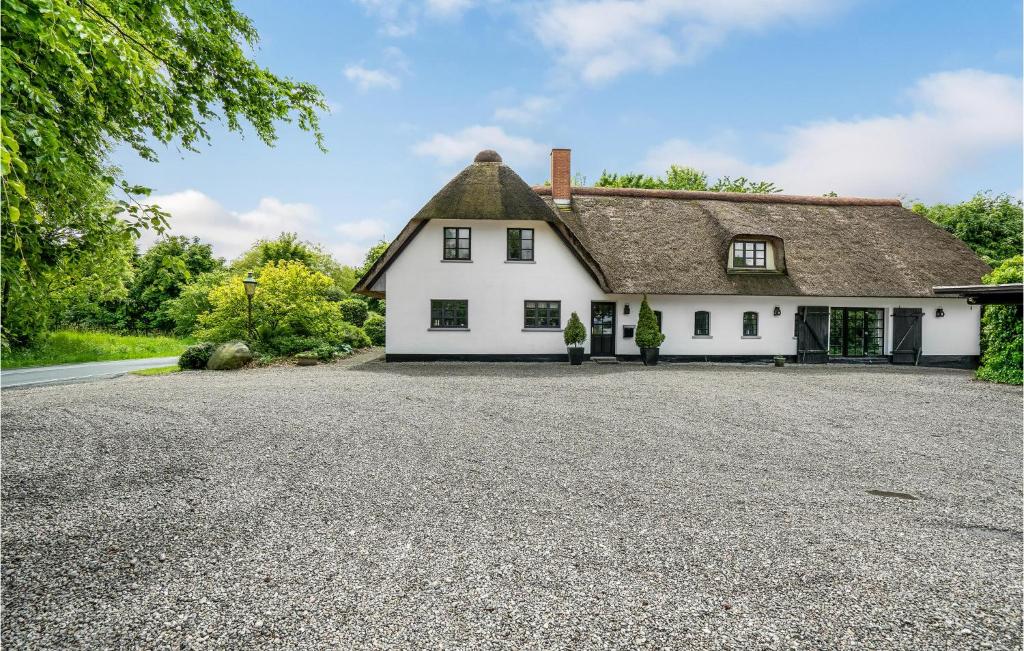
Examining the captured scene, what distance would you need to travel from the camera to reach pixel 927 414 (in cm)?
987

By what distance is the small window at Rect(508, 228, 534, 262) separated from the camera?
62.5ft

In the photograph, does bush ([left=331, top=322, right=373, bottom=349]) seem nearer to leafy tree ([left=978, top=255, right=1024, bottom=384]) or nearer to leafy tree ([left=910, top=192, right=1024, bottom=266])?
leafy tree ([left=978, top=255, right=1024, bottom=384])

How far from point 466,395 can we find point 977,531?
8381mm

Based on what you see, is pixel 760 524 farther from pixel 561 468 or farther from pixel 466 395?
pixel 466 395

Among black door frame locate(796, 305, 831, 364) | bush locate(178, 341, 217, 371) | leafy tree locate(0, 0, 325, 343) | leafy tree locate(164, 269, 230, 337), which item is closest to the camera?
leafy tree locate(0, 0, 325, 343)

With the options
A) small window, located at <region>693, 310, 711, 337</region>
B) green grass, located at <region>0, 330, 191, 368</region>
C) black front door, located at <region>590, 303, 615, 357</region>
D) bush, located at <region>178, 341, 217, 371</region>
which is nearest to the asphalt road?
green grass, located at <region>0, 330, 191, 368</region>

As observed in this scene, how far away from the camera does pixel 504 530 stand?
437 cm

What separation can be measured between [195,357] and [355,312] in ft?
42.4

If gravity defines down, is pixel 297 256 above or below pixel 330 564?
above

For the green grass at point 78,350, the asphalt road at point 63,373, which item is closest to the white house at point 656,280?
the asphalt road at point 63,373

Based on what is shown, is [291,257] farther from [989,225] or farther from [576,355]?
[989,225]

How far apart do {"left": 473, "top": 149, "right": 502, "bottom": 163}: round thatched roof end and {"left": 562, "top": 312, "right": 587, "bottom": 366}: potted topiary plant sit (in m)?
6.81

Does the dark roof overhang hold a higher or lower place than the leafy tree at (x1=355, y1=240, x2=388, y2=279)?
lower

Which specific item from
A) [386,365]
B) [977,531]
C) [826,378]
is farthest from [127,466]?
[826,378]
